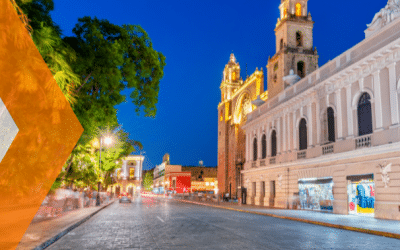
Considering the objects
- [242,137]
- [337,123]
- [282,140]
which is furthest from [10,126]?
[242,137]

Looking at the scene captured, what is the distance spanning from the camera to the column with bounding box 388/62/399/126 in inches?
808

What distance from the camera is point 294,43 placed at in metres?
42.0

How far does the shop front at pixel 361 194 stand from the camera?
73.4 ft

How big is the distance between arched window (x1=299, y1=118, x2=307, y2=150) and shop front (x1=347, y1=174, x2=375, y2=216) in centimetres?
773

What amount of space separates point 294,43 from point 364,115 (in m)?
20.2

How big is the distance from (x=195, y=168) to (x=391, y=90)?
11014 centimetres

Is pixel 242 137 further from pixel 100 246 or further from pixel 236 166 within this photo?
pixel 100 246

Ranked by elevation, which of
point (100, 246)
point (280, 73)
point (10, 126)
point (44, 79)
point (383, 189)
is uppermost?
point (280, 73)

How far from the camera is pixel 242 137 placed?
66875mm

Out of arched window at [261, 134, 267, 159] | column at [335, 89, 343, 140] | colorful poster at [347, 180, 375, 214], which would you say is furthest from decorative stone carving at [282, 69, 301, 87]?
colorful poster at [347, 180, 375, 214]

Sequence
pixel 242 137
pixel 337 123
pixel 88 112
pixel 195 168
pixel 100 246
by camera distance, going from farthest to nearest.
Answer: pixel 195 168 < pixel 242 137 < pixel 337 123 < pixel 88 112 < pixel 100 246
